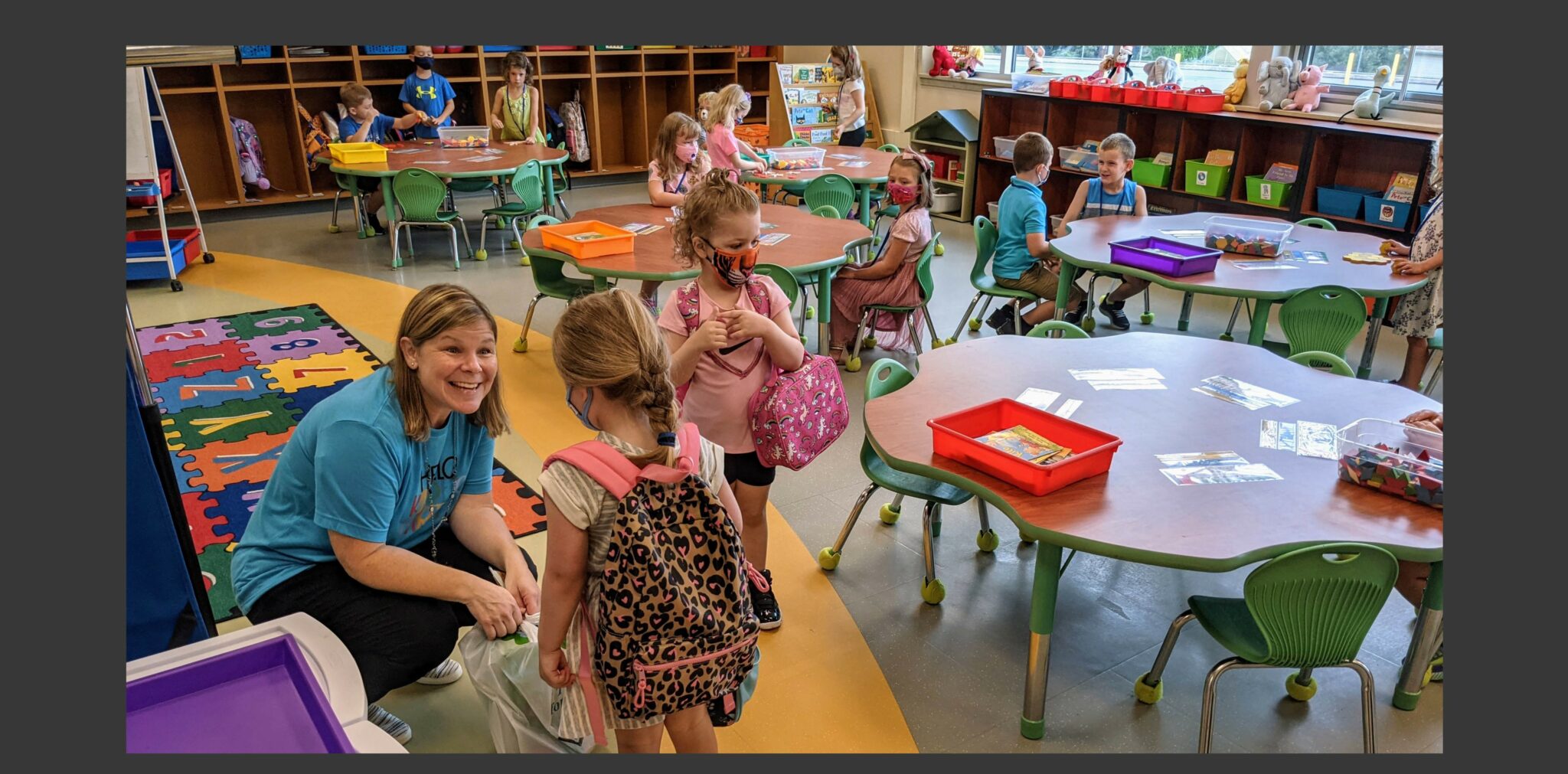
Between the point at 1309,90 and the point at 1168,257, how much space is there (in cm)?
335

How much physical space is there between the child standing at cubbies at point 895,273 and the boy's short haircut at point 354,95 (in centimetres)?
529

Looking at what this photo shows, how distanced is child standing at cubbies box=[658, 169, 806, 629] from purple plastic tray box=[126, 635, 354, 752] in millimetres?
1306

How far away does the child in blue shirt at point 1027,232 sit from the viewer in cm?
553

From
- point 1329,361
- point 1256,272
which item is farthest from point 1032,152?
point 1329,361

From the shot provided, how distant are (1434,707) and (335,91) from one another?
35.0 ft

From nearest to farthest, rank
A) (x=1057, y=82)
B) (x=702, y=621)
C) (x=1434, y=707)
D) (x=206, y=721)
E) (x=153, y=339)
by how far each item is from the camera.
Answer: (x=206, y=721), (x=702, y=621), (x=1434, y=707), (x=153, y=339), (x=1057, y=82)

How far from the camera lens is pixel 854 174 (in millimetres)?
7551

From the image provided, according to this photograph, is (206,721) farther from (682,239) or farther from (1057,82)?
(1057,82)

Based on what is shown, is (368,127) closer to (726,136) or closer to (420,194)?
(420,194)

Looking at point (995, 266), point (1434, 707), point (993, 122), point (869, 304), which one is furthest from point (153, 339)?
point (993, 122)

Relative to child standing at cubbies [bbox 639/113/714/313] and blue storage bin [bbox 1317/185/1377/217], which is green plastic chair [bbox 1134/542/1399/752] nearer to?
child standing at cubbies [bbox 639/113/714/313]

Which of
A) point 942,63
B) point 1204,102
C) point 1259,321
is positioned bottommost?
point 1259,321

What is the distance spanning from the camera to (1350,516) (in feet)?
8.19

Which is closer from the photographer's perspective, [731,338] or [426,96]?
[731,338]
